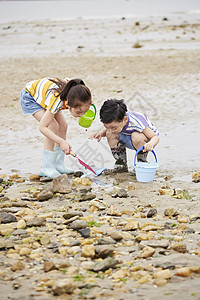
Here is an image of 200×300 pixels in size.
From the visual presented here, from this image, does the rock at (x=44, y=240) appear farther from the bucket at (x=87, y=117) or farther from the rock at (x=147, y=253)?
the bucket at (x=87, y=117)

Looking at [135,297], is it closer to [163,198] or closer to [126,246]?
[126,246]

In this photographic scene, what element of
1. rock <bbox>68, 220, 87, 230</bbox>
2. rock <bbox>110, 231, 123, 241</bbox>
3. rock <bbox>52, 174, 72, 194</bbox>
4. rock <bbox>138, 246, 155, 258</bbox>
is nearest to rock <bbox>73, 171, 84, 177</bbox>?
rock <bbox>52, 174, 72, 194</bbox>

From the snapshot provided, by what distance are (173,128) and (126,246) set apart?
3.59 metres

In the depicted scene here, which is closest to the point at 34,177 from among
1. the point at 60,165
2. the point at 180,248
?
the point at 60,165

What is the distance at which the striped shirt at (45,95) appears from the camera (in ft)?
15.1

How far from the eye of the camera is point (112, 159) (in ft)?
17.7

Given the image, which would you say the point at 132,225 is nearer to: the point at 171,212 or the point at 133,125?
the point at 171,212

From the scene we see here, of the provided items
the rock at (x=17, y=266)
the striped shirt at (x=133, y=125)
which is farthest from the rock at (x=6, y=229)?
the striped shirt at (x=133, y=125)

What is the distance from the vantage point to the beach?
2.59 meters

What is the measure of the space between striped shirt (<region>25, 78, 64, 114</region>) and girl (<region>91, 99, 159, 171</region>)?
0.47 metres

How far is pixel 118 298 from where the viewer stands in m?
2.36

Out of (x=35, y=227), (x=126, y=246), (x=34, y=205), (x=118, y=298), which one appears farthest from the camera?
(x=34, y=205)

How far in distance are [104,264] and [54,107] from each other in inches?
88.7

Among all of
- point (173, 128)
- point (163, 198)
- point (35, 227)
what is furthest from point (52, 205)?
point (173, 128)
